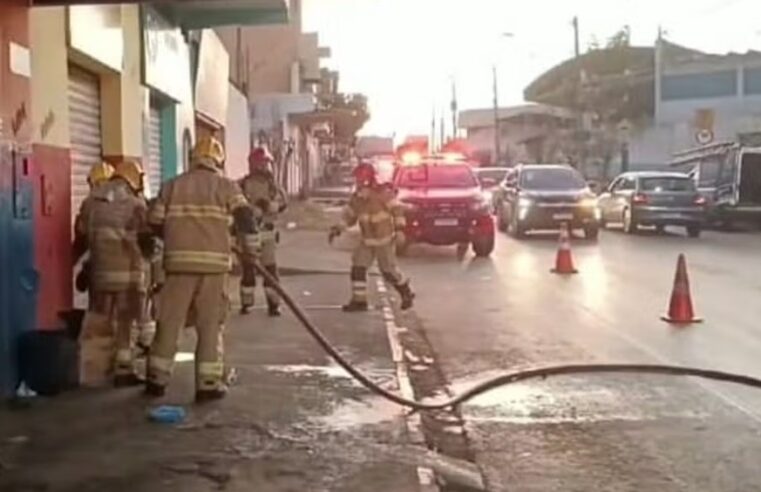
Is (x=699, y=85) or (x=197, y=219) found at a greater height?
(x=699, y=85)

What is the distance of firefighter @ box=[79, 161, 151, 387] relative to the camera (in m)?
10.3

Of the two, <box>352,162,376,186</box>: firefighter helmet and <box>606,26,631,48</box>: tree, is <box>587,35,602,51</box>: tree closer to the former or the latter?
<box>606,26,631,48</box>: tree

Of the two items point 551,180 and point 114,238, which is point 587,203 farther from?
point 114,238

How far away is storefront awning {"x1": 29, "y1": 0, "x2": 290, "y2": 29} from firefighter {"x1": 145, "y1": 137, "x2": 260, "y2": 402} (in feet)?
29.8

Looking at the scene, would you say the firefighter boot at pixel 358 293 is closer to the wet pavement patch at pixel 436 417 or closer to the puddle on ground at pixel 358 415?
the wet pavement patch at pixel 436 417

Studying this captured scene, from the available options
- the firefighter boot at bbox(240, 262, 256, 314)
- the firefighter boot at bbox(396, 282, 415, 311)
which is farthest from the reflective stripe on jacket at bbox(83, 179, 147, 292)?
the firefighter boot at bbox(396, 282, 415, 311)

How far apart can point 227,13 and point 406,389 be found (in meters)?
11.7

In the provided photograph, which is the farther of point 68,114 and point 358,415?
point 68,114

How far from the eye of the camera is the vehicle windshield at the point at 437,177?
27.3 metres

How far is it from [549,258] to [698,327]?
11.3 meters

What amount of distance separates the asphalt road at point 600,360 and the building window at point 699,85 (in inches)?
1820

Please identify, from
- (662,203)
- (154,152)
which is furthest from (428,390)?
(662,203)

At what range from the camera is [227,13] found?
2097cm

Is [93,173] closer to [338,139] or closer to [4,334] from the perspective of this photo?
[4,334]
